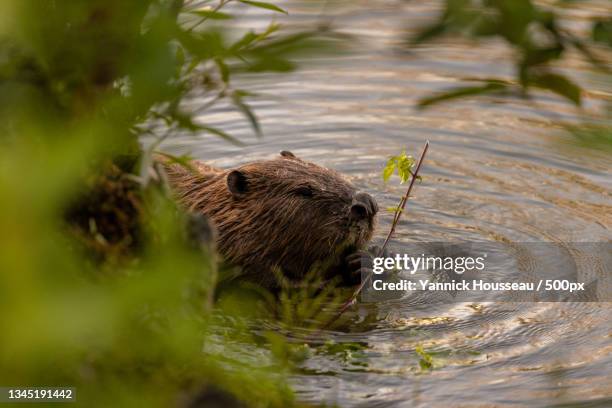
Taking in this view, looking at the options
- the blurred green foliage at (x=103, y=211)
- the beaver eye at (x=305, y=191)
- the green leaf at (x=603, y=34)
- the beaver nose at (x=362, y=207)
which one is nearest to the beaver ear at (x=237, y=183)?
the beaver eye at (x=305, y=191)

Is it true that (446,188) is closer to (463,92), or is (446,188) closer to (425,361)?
(425,361)

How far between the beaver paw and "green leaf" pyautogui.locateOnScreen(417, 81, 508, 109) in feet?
10.3

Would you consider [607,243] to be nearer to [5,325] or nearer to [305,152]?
[305,152]

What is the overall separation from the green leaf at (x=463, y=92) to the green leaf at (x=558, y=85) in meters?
0.05

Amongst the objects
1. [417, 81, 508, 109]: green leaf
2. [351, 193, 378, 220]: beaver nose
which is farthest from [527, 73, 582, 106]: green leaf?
[351, 193, 378, 220]: beaver nose

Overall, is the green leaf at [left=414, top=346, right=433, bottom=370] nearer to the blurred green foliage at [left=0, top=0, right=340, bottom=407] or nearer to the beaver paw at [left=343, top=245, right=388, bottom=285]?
the beaver paw at [left=343, top=245, right=388, bottom=285]

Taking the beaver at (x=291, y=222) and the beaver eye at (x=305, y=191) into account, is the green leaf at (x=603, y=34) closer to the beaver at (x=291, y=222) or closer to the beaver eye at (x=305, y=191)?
the beaver at (x=291, y=222)

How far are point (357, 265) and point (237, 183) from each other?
808 millimetres

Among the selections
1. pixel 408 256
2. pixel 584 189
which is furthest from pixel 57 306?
pixel 584 189

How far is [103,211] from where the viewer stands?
173 centimetres

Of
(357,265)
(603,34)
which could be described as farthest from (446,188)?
(603,34)

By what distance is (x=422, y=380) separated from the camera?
3408mm

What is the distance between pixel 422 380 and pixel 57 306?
2.93 metres

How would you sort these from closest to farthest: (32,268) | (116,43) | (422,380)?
(32,268), (116,43), (422,380)
